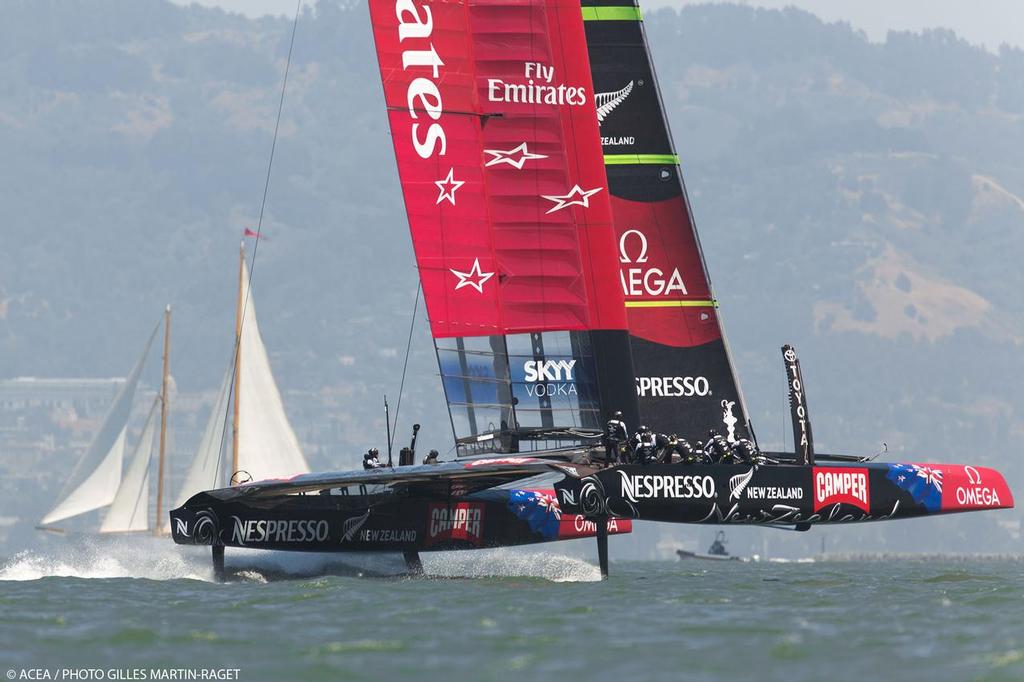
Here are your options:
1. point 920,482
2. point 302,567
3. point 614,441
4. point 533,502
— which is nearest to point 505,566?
point 533,502

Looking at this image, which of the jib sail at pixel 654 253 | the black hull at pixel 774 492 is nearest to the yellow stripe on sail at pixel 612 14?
the jib sail at pixel 654 253

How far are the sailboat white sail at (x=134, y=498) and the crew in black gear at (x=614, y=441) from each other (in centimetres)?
3237

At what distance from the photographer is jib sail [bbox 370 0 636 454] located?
81.3 ft

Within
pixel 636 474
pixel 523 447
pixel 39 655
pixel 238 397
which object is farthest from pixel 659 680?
pixel 238 397

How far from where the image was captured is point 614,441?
22.9 m

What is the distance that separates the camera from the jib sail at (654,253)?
2717cm

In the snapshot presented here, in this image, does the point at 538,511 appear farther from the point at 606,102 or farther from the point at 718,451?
the point at 606,102

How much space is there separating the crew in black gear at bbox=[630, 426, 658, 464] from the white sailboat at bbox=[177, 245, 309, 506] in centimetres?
2522

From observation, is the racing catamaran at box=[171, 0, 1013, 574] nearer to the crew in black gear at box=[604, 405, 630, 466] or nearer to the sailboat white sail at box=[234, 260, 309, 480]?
the crew in black gear at box=[604, 405, 630, 466]

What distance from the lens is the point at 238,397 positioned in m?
48.6

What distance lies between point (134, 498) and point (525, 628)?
38451 mm

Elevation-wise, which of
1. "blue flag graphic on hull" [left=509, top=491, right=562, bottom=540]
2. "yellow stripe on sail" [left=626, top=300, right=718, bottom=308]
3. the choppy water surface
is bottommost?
the choppy water surface

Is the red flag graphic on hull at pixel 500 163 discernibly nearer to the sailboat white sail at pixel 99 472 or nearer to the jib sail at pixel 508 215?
the jib sail at pixel 508 215

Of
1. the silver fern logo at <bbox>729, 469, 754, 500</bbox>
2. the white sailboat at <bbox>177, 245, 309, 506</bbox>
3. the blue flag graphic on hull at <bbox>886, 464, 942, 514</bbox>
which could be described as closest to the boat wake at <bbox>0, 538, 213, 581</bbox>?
the silver fern logo at <bbox>729, 469, 754, 500</bbox>
